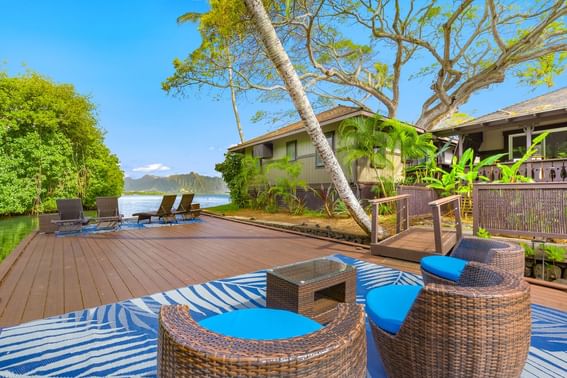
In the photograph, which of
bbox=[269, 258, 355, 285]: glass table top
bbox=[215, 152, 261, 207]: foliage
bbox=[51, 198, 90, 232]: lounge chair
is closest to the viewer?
bbox=[269, 258, 355, 285]: glass table top

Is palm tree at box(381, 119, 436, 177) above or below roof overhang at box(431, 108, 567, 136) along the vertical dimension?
below

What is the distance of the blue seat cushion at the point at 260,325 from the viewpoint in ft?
4.65

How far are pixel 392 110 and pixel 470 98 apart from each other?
450 cm

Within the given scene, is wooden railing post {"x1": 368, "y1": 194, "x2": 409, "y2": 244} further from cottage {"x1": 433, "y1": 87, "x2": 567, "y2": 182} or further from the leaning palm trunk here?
cottage {"x1": 433, "y1": 87, "x2": 567, "y2": 182}

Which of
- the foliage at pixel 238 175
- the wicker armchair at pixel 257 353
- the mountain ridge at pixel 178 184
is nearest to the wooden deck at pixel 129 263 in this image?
the wicker armchair at pixel 257 353

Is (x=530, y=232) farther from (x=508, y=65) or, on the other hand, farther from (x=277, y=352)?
(x=508, y=65)

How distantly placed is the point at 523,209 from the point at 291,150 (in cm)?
936

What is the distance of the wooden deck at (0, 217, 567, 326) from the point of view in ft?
10.4

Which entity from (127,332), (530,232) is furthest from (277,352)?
(530,232)

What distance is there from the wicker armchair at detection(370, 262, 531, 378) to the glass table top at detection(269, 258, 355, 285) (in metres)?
0.99

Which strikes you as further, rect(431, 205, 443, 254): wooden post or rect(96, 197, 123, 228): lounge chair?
rect(96, 197, 123, 228): lounge chair

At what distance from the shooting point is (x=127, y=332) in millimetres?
2459

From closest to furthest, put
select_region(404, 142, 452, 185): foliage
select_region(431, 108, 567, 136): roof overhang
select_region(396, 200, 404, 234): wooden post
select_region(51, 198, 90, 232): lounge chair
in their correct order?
select_region(396, 200, 404, 234): wooden post < select_region(51, 198, 90, 232): lounge chair < select_region(404, 142, 452, 185): foliage < select_region(431, 108, 567, 136): roof overhang

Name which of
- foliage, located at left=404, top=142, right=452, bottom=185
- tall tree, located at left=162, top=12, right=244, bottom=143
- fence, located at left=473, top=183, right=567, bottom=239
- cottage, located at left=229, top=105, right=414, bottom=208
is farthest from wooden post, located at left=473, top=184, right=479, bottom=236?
tall tree, located at left=162, top=12, right=244, bottom=143
